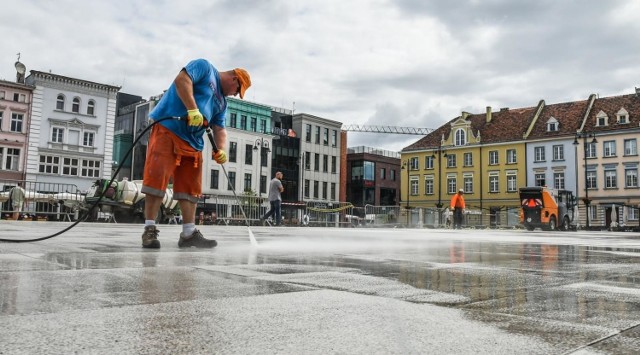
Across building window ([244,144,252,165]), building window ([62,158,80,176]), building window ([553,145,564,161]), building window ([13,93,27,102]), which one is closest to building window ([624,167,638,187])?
building window ([553,145,564,161])

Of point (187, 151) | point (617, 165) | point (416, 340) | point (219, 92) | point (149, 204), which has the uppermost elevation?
point (617, 165)

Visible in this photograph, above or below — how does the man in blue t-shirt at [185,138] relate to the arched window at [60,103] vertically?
below

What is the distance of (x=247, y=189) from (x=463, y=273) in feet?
164

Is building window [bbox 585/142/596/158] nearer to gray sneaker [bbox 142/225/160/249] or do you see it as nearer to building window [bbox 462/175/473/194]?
building window [bbox 462/175/473/194]

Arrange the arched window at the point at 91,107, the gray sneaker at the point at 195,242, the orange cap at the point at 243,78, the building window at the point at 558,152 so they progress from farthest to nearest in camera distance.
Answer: the building window at the point at 558,152
the arched window at the point at 91,107
the orange cap at the point at 243,78
the gray sneaker at the point at 195,242

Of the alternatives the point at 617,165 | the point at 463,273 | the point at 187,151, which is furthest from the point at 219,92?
the point at 617,165

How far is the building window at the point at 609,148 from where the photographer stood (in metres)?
48.5

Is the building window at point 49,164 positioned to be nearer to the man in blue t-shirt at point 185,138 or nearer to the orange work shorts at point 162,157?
the man in blue t-shirt at point 185,138

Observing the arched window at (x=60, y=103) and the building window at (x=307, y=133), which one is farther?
the building window at (x=307, y=133)

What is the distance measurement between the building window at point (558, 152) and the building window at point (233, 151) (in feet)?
106

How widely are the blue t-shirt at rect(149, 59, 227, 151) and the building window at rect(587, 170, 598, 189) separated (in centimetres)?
5196

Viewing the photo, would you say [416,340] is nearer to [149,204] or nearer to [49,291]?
[49,291]

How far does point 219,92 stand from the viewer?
18.0 ft

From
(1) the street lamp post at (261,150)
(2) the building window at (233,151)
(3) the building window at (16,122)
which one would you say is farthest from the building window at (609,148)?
(3) the building window at (16,122)
